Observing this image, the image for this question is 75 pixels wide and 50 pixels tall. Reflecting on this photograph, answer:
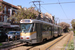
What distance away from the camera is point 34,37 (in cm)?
1369

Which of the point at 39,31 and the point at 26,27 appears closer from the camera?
the point at 26,27

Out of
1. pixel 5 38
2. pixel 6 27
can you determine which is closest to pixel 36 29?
pixel 5 38

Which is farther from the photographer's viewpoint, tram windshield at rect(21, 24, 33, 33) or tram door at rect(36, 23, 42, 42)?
tram door at rect(36, 23, 42, 42)

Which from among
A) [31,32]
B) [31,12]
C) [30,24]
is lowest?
[31,32]

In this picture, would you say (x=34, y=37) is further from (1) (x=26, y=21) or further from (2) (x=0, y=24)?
(2) (x=0, y=24)

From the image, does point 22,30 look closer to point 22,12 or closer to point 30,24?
point 30,24

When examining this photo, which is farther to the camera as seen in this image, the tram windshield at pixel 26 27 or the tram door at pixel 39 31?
the tram door at pixel 39 31

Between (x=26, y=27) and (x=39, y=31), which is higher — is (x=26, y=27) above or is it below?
above

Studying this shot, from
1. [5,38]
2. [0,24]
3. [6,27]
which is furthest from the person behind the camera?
[6,27]

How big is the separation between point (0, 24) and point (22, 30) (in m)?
23.6

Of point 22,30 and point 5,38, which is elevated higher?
point 22,30

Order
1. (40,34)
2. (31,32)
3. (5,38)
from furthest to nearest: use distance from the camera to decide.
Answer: (5,38) → (40,34) → (31,32)

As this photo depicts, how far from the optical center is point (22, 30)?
13695mm

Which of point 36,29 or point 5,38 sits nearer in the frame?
point 36,29
